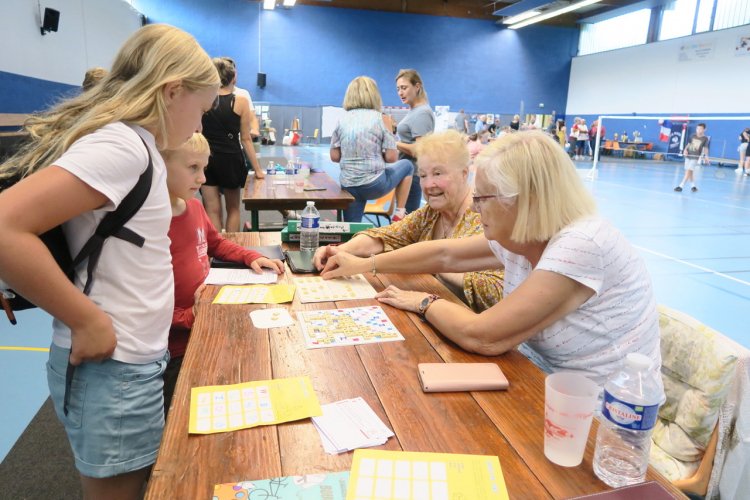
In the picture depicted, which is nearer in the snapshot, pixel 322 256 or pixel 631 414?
pixel 631 414

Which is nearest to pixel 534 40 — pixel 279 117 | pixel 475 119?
pixel 475 119

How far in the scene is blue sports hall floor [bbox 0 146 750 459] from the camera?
2.65m

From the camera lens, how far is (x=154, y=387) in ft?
4.13

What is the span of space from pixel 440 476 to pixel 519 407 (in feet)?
0.99

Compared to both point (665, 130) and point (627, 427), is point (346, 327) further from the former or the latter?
point (665, 130)

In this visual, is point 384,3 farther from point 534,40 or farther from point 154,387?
point 154,387

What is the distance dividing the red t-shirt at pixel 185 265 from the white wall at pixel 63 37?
6.70m

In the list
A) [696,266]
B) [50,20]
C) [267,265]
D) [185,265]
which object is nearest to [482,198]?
[267,265]

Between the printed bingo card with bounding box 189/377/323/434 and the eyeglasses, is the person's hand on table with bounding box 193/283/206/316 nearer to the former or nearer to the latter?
the printed bingo card with bounding box 189/377/323/434

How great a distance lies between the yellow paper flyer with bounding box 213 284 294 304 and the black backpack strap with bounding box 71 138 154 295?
0.58 m

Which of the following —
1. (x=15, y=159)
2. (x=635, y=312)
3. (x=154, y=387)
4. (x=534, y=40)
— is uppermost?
(x=534, y=40)

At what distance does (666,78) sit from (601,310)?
60.3 ft

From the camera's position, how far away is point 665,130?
16.6 m

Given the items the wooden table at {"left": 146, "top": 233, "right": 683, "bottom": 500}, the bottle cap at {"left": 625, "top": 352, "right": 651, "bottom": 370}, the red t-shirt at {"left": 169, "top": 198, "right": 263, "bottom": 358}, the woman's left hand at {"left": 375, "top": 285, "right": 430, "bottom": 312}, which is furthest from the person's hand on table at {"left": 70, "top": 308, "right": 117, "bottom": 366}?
the bottle cap at {"left": 625, "top": 352, "right": 651, "bottom": 370}
